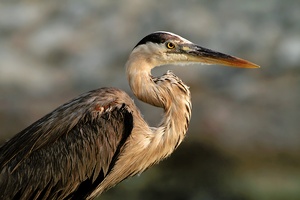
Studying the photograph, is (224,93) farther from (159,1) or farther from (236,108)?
(159,1)

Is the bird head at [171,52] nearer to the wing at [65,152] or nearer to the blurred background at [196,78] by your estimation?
the wing at [65,152]

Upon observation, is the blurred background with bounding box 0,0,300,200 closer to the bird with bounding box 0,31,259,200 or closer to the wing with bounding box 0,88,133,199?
the bird with bounding box 0,31,259,200

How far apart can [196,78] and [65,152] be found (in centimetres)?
725

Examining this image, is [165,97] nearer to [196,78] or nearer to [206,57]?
[206,57]

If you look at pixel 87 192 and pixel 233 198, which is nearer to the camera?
pixel 87 192

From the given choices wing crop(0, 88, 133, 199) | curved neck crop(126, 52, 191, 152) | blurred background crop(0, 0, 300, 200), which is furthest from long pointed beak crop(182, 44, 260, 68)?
blurred background crop(0, 0, 300, 200)

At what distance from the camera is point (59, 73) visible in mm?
15039

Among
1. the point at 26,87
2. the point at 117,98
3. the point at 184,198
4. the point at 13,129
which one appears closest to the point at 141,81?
the point at 117,98

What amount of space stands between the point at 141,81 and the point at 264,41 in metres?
→ 8.14

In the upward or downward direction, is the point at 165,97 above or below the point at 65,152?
above

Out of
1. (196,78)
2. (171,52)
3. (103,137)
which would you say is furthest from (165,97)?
(196,78)

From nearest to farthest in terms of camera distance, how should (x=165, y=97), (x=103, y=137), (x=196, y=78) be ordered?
(x=103, y=137) → (x=165, y=97) → (x=196, y=78)

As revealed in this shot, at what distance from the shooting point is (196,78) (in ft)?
46.5

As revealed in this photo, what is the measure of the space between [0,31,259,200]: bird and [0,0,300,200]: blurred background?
4660mm
